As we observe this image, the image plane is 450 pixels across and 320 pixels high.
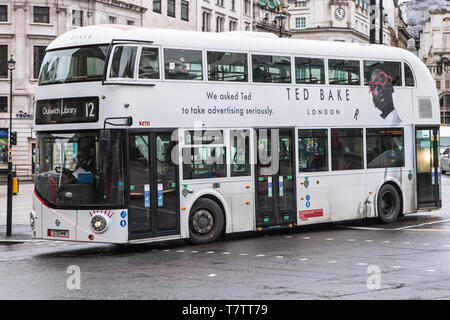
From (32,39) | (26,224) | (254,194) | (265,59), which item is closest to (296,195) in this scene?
(254,194)

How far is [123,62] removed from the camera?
48.3 feet

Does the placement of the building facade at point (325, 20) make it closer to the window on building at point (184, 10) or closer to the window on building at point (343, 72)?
the window on building at point (184, 10)

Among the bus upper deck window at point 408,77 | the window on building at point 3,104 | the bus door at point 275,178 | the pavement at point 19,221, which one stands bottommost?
the pavement at point 19,221

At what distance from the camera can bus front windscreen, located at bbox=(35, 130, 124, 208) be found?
14.4 metres

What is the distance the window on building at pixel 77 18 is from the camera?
5712 centimetres

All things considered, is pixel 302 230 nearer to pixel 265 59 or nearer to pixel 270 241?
pixel 270 241

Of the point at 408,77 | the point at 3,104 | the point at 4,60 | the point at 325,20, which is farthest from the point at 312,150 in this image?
the point at 325,20

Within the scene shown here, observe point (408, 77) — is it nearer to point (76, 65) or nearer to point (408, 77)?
point (408, 77)

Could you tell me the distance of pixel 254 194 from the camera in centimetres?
1683

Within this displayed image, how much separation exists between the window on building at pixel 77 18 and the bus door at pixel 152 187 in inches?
1730

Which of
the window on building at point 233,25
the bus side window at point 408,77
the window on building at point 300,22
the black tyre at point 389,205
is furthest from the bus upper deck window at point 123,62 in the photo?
the window on building at point 300,22

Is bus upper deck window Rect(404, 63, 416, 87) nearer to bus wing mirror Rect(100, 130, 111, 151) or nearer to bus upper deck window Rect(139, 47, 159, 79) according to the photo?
bus upper deck window Rect(139, 47, 159, 79)

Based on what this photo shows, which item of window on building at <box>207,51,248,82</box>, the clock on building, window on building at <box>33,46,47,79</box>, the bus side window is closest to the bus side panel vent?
the bus side window

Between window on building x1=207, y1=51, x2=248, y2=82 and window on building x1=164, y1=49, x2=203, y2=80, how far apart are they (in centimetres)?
29
